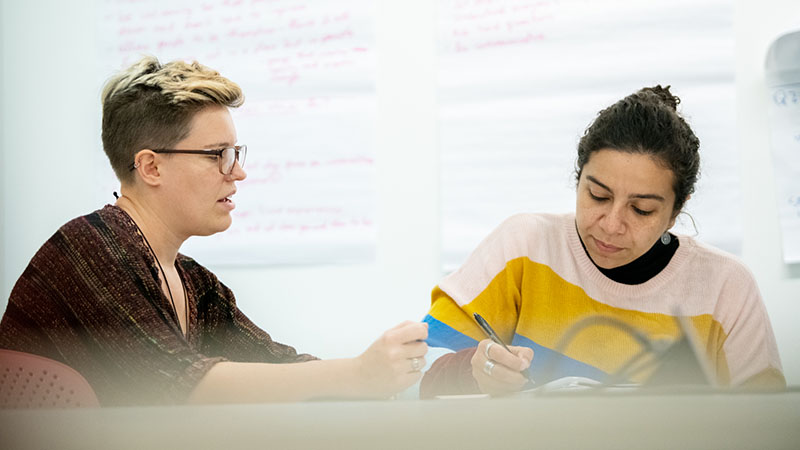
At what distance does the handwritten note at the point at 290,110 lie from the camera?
3.99 ft

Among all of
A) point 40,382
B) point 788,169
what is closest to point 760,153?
point 788,169

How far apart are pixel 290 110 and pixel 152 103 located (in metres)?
0.52

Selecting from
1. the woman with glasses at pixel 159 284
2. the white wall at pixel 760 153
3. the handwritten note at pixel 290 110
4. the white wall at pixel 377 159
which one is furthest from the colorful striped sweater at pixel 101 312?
the white wall at pixel 760 153

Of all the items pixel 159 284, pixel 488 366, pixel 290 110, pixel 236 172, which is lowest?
pixel 488 366

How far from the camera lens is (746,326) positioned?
90 cm

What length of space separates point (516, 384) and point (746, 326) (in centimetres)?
39

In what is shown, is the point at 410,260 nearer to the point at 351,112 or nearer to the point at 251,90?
the point at 351,112

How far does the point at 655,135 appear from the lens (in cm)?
86

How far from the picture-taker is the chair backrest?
0.54m

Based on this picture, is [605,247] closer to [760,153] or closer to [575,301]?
[575,301]

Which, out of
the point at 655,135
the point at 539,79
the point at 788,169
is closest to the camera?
the point at 655,135

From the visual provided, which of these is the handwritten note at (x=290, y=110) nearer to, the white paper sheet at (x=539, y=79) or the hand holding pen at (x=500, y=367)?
the white paper sheet at (x=539, y=79)

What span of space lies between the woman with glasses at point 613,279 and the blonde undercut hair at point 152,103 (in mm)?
395

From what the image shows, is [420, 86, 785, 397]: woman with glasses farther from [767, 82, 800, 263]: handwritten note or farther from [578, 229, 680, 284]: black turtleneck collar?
[767, 82, 800, 263]: handwritten note
